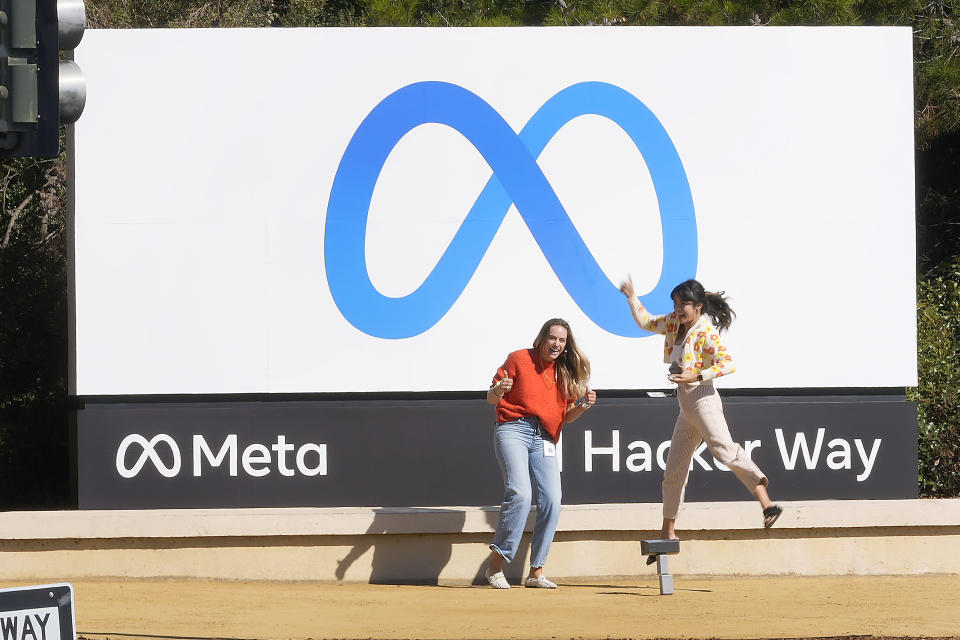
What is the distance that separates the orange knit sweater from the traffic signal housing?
3.84 m

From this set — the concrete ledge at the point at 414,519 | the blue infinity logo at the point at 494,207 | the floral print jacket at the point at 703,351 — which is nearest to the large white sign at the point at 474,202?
the blue infinity logo at the point at 494,207

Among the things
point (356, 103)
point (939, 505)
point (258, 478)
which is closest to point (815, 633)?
point (939, 505)

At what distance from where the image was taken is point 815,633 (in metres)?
7.44

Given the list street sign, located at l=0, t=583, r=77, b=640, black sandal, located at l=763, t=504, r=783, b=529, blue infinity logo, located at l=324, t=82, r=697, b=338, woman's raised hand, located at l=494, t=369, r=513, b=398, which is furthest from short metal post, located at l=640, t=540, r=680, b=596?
street sign, located at l=0, t=583, r=77, b=640

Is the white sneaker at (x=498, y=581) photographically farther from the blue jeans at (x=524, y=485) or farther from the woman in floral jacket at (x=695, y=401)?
the woman in floral jacket at (x=695, y=401)

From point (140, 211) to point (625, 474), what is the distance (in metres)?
4.26

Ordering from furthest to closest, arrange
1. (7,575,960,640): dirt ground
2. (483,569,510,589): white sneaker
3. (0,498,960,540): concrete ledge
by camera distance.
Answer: (0,498,960,540): concrete ledge
(483,569,510,589): white sneaker
(7,575,960,640): dirt ground

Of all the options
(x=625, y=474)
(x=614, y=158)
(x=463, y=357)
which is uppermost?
(x=614, y=158)

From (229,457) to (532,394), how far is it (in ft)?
8.36

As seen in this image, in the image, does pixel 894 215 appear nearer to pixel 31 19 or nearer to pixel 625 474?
pixel 625 474

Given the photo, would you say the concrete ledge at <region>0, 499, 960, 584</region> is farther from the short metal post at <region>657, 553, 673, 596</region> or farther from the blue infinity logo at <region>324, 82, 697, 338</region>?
the blue infinity logo at <region>324, 82, 697, 338</region>

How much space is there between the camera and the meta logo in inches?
379

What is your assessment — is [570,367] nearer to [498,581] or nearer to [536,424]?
[536,424]

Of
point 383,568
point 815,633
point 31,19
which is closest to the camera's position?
point 31,19
